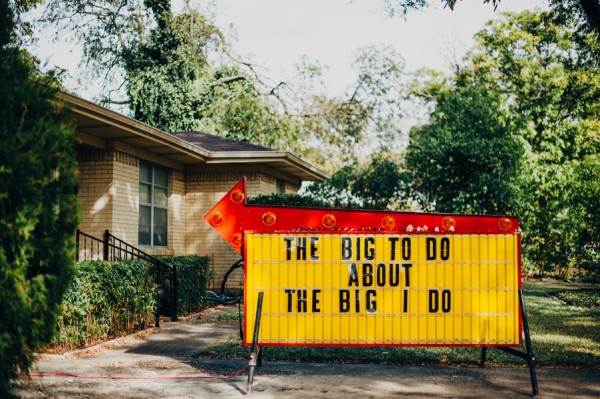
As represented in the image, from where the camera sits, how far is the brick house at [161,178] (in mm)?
14414

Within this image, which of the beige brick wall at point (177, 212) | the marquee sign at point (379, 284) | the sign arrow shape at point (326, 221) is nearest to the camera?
the marquee sign at point (379, 284)

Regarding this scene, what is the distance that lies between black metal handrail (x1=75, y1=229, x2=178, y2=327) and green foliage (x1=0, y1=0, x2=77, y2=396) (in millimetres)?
7412

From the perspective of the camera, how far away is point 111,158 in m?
14.8

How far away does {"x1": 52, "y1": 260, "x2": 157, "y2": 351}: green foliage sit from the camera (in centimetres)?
981

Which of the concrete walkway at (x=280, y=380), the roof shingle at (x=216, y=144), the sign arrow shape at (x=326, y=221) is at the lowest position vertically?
the concrete walkway at (x=280, y=380)

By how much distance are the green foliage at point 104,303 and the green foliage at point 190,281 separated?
1382 mm

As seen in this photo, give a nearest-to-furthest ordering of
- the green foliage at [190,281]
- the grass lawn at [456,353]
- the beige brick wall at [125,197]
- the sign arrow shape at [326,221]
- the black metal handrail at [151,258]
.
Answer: the sign arrow shape at [326,221], the grass lawn at [456,353], the black metal handrail at [151,258], the green foliage at [190,281], the beige brick wall at [125,197]

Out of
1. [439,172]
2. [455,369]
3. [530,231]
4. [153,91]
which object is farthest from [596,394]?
[530,231]

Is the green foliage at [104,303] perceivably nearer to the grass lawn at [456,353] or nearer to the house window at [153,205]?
the grass lawn at [456,353]

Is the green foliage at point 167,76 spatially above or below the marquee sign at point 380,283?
above

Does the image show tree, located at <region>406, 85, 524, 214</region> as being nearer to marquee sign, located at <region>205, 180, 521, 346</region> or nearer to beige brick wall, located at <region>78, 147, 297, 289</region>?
beige brick wall, located at <region>78, 147, 297, 289</region>

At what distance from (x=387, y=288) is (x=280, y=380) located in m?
1.62

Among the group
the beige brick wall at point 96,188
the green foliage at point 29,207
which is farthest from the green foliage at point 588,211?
the green foliage at point 29,207

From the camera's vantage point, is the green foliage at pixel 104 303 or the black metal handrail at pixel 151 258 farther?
the black metal handrail at pixel 151 258
